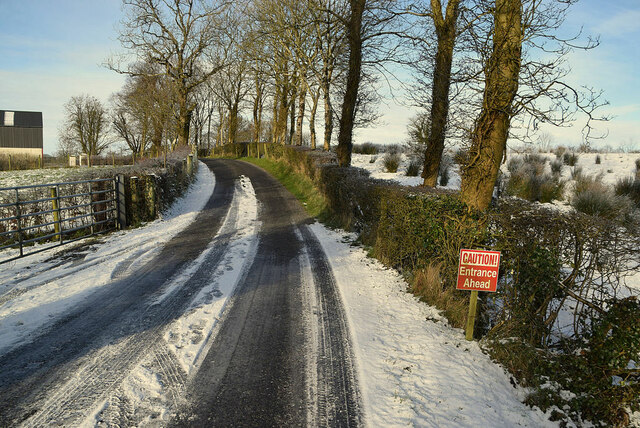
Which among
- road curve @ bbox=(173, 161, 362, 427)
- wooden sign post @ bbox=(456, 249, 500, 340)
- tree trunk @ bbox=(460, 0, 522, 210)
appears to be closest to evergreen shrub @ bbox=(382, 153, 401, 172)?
road curve @ bbox=(173, 161, 362, 427)

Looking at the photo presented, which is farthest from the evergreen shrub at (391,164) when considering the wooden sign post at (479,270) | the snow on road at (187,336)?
the wooden sign post at (479,270)

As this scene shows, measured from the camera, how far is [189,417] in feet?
10.4

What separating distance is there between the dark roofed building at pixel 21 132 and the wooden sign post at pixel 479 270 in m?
66.7

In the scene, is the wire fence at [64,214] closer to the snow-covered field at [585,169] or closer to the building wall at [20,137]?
the snow-covered field at [585,169]

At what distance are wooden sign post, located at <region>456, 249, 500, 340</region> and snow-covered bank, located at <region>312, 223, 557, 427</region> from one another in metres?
0.78

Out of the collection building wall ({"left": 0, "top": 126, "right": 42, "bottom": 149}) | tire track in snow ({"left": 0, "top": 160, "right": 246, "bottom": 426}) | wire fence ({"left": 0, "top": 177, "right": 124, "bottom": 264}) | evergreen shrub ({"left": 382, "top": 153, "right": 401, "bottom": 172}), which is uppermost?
building wall ({"left": 0, "top": 126, "right": 42, "bottom": 149})

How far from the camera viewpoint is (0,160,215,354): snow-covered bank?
4.87m

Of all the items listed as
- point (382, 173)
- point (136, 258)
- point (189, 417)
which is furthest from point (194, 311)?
point (382, 173)

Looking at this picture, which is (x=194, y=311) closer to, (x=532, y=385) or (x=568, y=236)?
(x=532, y=385)

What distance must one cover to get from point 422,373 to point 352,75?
42.0 feet

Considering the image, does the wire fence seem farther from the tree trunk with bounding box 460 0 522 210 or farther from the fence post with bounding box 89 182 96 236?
the tree trunk with bounding box 460 0 522 210

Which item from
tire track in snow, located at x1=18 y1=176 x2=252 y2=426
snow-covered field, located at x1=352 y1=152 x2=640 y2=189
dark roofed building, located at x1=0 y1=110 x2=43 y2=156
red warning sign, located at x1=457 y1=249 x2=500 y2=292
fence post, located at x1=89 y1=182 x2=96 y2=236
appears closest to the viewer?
tire track in snow, located at x1=18 y1=176 x2=252 y2=426

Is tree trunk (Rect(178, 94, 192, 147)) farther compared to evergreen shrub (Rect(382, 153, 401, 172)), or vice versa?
tree trunk (Rect(178, 94, 192, 147))

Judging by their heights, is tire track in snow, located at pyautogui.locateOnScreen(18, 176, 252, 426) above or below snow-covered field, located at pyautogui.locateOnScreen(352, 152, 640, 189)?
below
